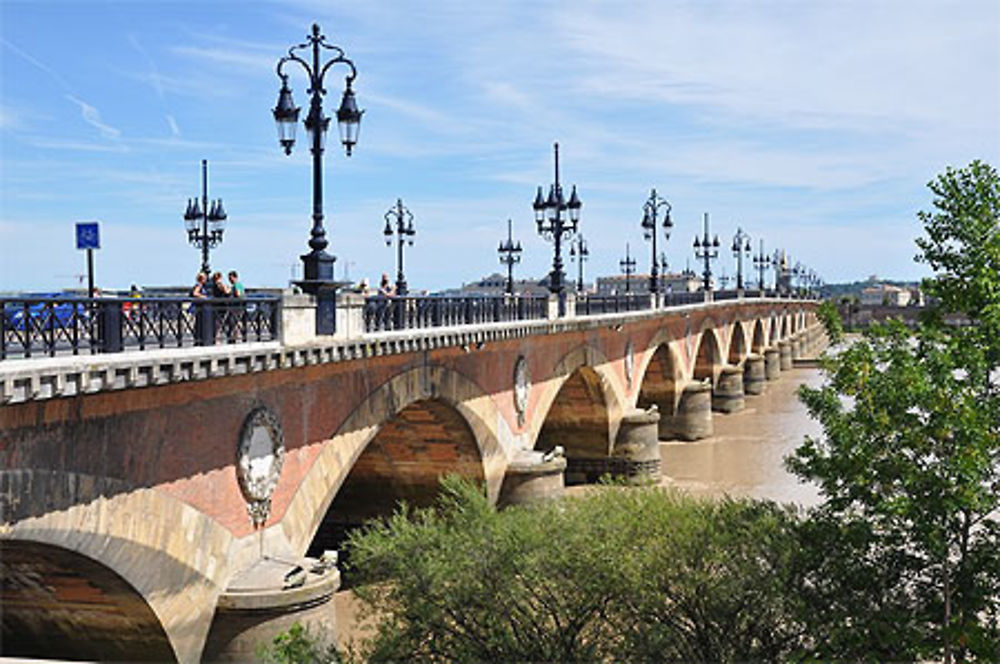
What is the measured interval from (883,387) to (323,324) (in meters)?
7.37

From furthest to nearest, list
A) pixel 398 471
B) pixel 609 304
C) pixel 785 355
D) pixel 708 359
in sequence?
pixel 785 355 → pixel 708 359 → pixel 609 304 → pixel 398 471

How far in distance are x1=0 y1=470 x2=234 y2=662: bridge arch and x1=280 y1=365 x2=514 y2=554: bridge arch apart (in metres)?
2.08

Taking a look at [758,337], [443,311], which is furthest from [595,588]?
[758,337]

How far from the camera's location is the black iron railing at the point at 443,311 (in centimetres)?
1670

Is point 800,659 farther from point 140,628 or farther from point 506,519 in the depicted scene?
point 140,628

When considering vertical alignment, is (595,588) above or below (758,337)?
below

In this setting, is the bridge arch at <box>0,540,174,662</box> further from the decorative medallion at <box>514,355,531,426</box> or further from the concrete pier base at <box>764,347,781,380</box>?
the concrete pier base at <box>764,347,781,380</box>

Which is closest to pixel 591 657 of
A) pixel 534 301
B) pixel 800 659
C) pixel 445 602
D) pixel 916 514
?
pixel 445 602

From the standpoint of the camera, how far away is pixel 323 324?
14594 millimetres

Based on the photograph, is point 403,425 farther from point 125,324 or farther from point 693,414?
point 693,414

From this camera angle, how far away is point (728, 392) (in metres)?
53.5

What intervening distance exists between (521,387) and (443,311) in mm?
6465

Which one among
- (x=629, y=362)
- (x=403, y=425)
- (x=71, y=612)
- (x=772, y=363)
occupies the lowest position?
(x=772, y=363)

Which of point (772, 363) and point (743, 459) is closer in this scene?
point (743, 459)
